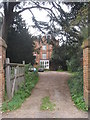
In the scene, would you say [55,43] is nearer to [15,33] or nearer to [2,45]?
[15,33]

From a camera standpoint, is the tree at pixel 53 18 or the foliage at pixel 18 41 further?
the foliage at pixel 18 41

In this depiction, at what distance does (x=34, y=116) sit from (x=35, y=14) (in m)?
10.7

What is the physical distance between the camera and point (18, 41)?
1647 cm

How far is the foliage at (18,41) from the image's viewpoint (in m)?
16.0

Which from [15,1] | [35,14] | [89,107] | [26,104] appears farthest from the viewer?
[35,14]

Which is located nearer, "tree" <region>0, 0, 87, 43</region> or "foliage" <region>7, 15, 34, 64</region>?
"tree" <region>0, 0, 87, 43</region>

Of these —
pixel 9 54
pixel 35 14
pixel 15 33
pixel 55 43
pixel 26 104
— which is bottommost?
pixel 26 104

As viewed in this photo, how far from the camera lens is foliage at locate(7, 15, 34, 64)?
52.4 ft

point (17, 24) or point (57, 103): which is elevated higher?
point (17, 24)

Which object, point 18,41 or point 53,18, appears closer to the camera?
point 53,18

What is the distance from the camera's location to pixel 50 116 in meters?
4.77

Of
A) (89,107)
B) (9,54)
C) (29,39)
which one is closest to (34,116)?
(89,107)

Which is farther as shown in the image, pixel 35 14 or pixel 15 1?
pixel 35 14

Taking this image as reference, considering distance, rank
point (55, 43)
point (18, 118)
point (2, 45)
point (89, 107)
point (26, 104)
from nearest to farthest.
Result: point (18, 118), point (89, 107), point (2, 45), point (26, 104), point (55, 43)
